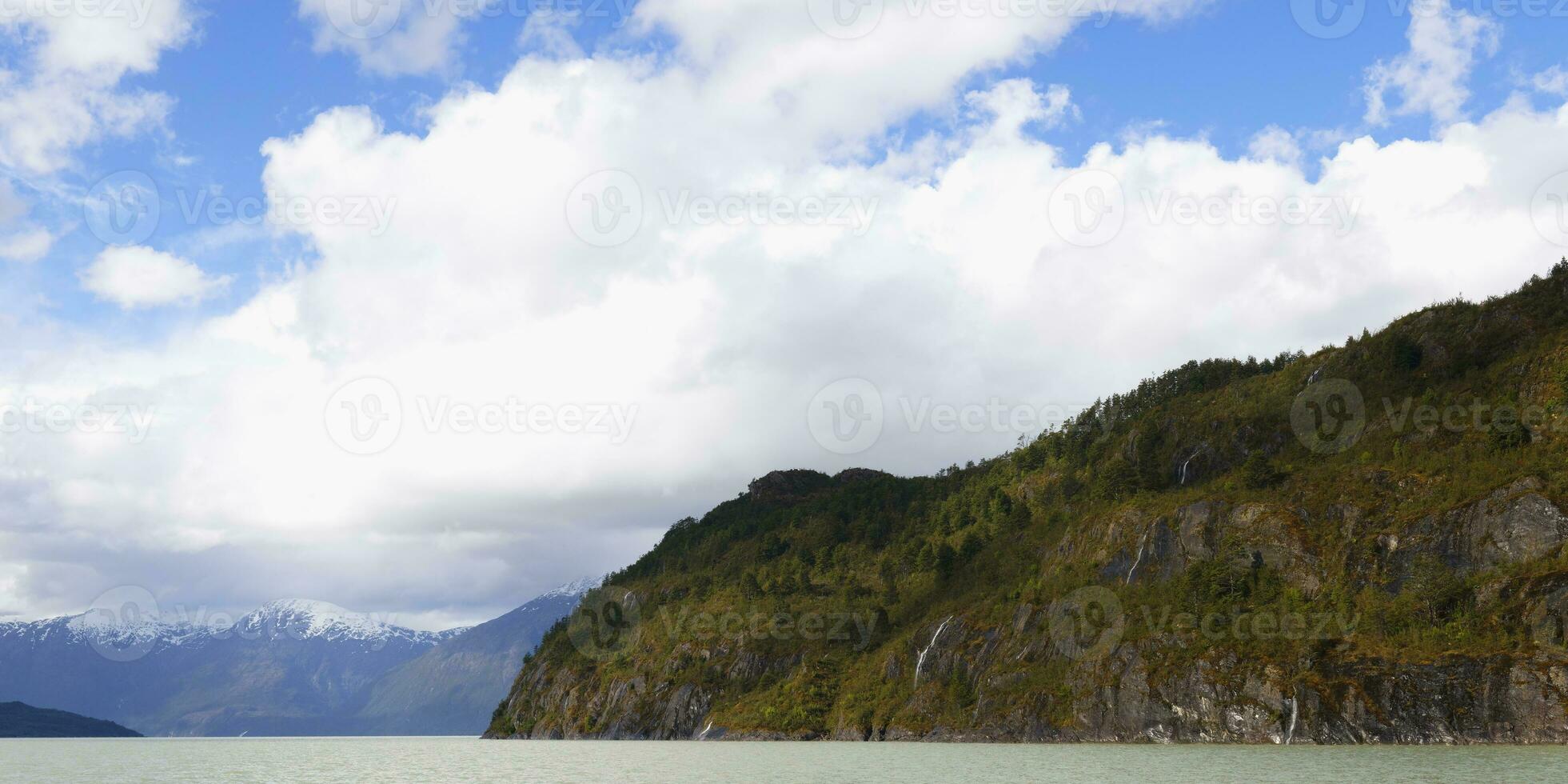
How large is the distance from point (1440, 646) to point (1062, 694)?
53452 mm

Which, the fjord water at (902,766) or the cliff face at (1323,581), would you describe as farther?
the cliff face at (1323,581)

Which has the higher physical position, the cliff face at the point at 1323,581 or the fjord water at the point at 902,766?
the cliff face at the point at 1323,581

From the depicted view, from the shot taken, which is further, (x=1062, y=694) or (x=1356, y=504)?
(x=1062, y=694)

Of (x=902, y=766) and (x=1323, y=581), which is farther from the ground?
(x=1323, y=581)

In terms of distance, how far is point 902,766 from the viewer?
104188 millimetres

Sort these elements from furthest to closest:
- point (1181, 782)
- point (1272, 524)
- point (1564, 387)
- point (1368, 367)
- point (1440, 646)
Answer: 1. point (1368, 367)
2. point (1272, 524)
3. point (1564, 387)
4. point (1440, 646)
5. point (1181, 782)

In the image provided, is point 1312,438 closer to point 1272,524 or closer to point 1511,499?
point 1272,524

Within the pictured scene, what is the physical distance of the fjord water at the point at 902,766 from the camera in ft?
Result: 262

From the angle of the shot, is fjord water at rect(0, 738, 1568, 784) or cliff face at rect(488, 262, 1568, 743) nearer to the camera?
fjord water at rect(0, 738, 1568, 784)

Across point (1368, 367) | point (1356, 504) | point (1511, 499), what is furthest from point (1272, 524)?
point (1368, 367)

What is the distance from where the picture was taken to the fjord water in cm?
7981

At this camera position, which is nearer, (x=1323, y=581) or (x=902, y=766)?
(x=902, y=766)

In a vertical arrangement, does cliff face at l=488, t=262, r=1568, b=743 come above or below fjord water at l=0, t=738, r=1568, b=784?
above

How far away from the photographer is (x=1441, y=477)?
5551 inches
